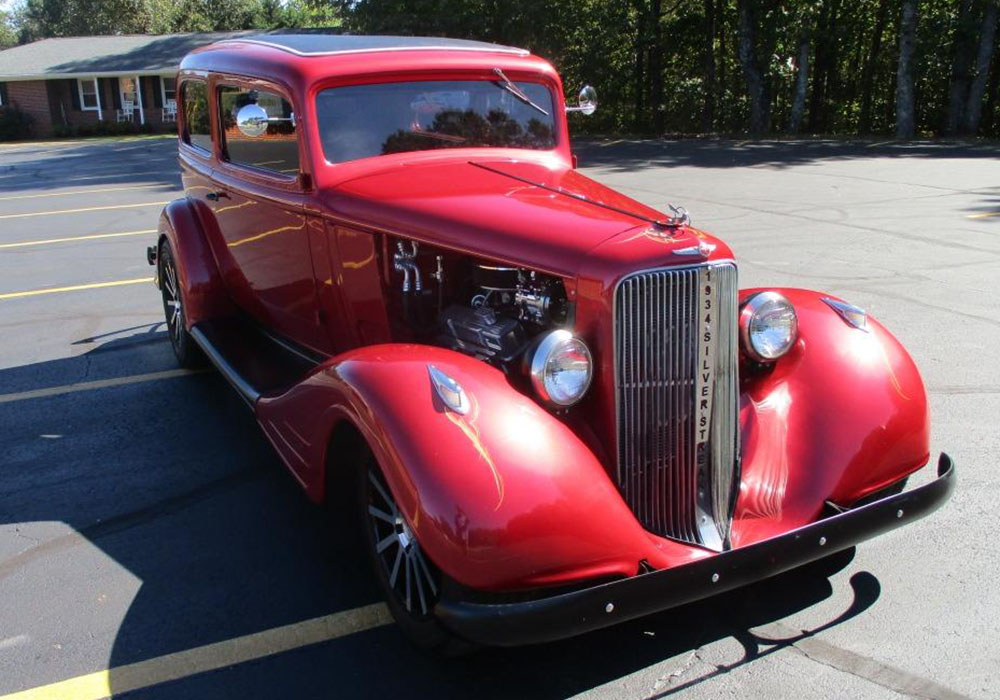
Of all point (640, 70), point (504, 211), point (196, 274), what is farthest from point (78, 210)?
point (640, 70)

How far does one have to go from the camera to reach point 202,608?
127 inches

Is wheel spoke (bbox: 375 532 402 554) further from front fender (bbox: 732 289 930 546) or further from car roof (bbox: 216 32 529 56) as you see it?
car roof (bbox: 216 32 529 56)

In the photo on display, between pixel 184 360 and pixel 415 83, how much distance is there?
9.06 feet

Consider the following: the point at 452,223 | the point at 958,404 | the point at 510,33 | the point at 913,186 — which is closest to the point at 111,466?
the point at 452,223

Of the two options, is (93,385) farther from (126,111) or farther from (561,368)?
(126,111)

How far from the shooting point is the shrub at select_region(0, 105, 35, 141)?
3450 centimetres

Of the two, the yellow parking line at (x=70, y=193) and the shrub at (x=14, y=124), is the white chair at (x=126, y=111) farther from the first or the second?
the yellow parking line at (x=70, y=193)

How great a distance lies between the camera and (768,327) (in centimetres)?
332

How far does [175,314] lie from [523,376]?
3.68m

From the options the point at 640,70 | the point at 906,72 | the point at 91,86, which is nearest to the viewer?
the point at 906,72

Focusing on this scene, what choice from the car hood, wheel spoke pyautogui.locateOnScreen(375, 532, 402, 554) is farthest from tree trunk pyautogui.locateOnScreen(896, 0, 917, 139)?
wheel spoke pyautogui.locateOnScreen(375, 532, 402, 554)

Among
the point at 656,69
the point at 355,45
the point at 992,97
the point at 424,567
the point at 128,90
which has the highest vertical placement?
the point at 128,90

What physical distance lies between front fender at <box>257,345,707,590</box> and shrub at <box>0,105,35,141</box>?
125 feet

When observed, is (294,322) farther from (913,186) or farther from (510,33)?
(510,33)
